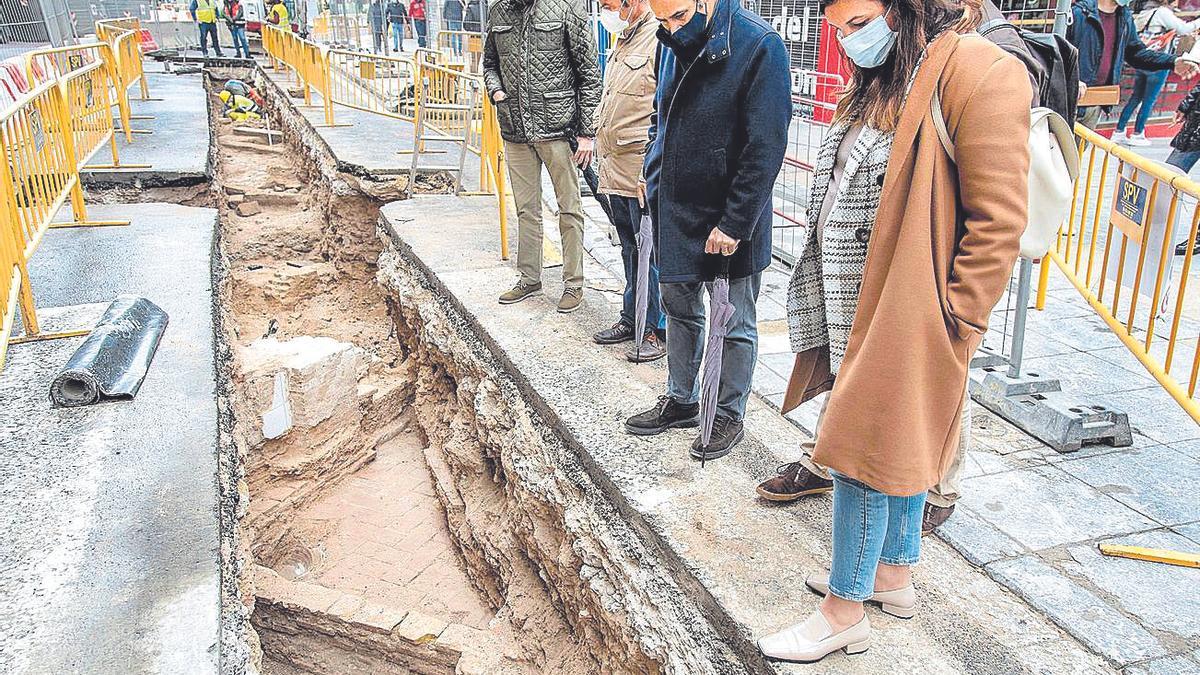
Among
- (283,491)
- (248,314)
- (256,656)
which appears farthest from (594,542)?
(248,314)

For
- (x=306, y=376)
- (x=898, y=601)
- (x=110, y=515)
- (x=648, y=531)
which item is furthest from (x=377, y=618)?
(x=898, y=601)

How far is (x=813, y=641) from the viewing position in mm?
2377

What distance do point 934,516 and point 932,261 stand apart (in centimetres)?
136

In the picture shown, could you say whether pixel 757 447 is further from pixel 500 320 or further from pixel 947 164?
pixel 500 320

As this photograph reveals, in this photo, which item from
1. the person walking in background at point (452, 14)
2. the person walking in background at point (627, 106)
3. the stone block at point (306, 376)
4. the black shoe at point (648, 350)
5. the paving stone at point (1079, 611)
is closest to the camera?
the paving stone at point (1079, 611)

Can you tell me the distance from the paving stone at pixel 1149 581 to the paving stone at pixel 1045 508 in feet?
0.27

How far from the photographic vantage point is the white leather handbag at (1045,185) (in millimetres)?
2115

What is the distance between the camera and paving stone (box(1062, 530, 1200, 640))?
2.61 m

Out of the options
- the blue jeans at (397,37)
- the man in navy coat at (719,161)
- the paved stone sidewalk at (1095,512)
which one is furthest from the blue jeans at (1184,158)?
the blue jeans at (397,37)

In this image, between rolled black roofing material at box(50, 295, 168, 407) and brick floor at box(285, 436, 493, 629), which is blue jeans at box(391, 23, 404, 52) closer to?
brick floor at box(285, 436, 493, 629)

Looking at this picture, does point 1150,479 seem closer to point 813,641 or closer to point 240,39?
point 813,641

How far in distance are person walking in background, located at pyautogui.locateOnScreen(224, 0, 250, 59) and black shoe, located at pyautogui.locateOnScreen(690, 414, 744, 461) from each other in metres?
23.6

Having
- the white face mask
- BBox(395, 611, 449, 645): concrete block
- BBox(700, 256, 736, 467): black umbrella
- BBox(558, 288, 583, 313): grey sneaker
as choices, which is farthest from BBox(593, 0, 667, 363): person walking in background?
BBox(395, 611, 449, 645): concrete block

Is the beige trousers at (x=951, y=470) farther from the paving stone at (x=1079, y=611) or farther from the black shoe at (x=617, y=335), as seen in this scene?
the black shoe at (x=617, y=335)
